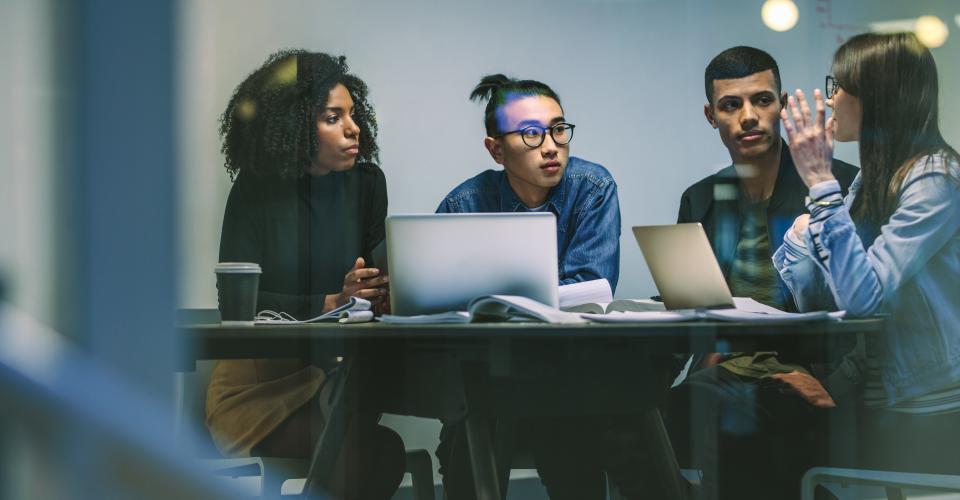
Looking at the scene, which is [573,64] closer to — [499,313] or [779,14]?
[779,14]

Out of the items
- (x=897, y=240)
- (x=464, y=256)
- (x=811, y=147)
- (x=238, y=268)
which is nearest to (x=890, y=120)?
(x=811, y=147)

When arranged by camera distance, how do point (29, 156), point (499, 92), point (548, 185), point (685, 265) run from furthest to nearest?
point (499, 92), point (548, 185), point (685, 265), point (29, 156)

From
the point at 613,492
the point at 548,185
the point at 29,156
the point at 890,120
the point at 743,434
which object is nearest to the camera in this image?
the point at 29,156

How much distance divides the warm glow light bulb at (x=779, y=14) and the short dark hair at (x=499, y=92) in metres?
0.79

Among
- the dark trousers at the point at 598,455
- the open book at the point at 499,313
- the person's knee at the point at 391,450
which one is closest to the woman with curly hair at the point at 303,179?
the person's knee at the point at 391,450

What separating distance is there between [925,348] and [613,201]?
1.11 m

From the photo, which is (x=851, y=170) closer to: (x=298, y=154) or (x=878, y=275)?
(x=878, y=275)

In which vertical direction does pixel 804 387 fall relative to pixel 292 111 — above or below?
below

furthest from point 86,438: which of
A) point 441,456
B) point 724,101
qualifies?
point 724,101

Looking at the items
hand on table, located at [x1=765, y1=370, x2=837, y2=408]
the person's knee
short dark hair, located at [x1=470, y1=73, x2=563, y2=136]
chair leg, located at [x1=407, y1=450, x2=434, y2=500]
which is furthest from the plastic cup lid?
short dark hair, located at [x1=470, y1=73, x2=563, y2=136]

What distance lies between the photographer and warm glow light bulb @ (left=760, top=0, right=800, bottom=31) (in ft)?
9.70

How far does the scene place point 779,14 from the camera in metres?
2.99

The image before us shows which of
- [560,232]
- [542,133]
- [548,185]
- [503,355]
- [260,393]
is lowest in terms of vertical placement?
[260,393]

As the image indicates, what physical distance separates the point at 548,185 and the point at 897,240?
1.04 meters
